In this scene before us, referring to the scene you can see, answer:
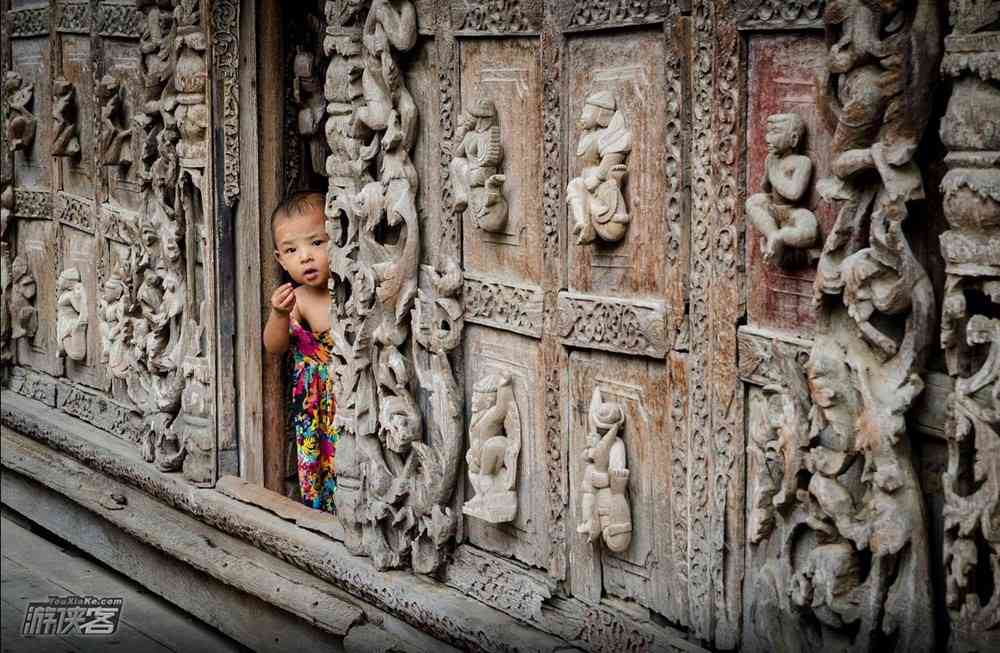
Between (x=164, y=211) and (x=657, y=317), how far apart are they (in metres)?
3.45

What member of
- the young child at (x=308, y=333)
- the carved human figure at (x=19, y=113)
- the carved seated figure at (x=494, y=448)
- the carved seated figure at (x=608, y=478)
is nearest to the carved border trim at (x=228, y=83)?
the young child at (x=308, y=333)

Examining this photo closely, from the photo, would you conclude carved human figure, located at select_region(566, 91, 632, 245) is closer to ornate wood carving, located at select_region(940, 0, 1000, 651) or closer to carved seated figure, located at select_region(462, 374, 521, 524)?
carved seated figure, located at select_region(462, 374, 521, 524)

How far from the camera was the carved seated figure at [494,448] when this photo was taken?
225 inches

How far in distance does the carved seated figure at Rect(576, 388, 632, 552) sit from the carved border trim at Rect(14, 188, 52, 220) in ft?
16.1

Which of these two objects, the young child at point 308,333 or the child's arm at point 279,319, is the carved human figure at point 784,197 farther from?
the child's arm at point 279,319

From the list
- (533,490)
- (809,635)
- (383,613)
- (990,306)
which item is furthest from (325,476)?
(990,306)

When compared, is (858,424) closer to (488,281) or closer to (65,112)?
(488,281)

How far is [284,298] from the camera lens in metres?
7.30

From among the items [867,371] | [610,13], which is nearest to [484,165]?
[610,13]

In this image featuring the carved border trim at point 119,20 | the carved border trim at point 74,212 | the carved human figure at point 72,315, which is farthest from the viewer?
the carved human figure at point 72,315

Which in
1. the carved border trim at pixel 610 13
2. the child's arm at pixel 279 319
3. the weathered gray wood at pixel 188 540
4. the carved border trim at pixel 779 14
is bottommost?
the weathered gray wood at pixel 188 540

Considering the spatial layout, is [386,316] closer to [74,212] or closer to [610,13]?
[610,13]

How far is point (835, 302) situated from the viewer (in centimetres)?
431

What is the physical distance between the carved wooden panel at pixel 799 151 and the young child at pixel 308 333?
2795mm
